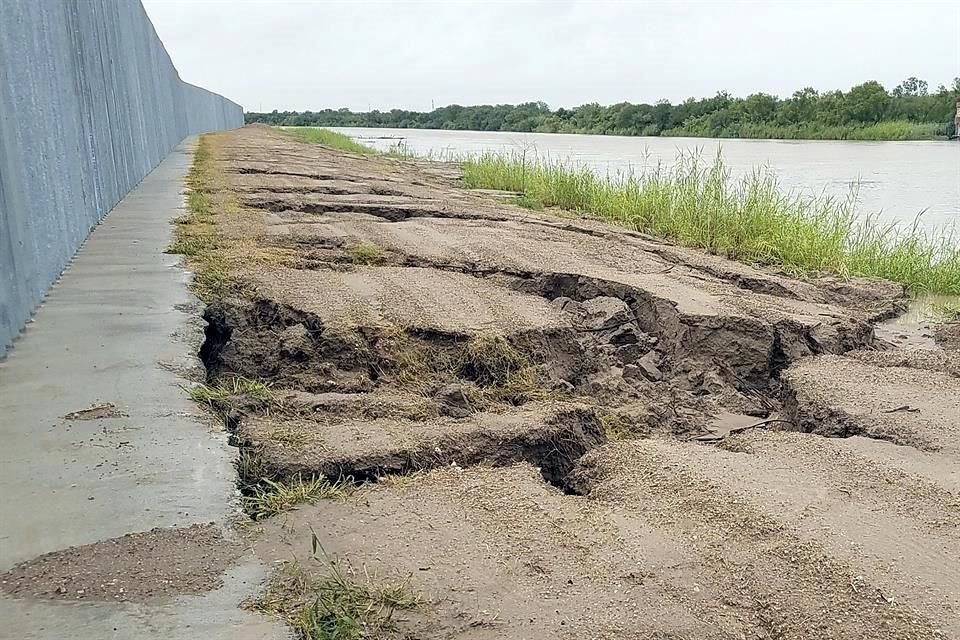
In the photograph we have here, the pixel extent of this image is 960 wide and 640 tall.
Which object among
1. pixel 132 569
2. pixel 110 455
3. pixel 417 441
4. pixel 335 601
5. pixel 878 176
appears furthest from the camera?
pixel 878 176

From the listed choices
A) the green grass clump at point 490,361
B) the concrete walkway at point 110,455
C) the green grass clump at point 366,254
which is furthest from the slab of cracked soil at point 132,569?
the green grass clump at point 366,254

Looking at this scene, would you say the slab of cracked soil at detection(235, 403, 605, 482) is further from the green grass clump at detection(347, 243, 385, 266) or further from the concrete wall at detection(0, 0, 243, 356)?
the green grass clump at detection(347, 243, 385, 266)

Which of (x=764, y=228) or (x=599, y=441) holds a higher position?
(x=764, y=228)

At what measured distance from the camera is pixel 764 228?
6.46 meters

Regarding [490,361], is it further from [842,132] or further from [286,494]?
[842,132]

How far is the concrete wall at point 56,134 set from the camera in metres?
3.45

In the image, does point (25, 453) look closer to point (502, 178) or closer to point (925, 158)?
point (502, 178)

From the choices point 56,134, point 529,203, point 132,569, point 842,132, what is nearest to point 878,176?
point 529,203

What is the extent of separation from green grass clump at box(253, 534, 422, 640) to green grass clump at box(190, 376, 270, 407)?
1.06 meters

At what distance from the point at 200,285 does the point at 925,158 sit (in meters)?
19.5

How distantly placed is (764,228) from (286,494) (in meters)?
5.27

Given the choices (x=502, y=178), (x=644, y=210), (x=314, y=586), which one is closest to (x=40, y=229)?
Answer: (x=314, y=586)

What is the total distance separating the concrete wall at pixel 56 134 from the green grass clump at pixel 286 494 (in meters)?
1.49

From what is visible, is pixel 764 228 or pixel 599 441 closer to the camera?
pixel 599 441
